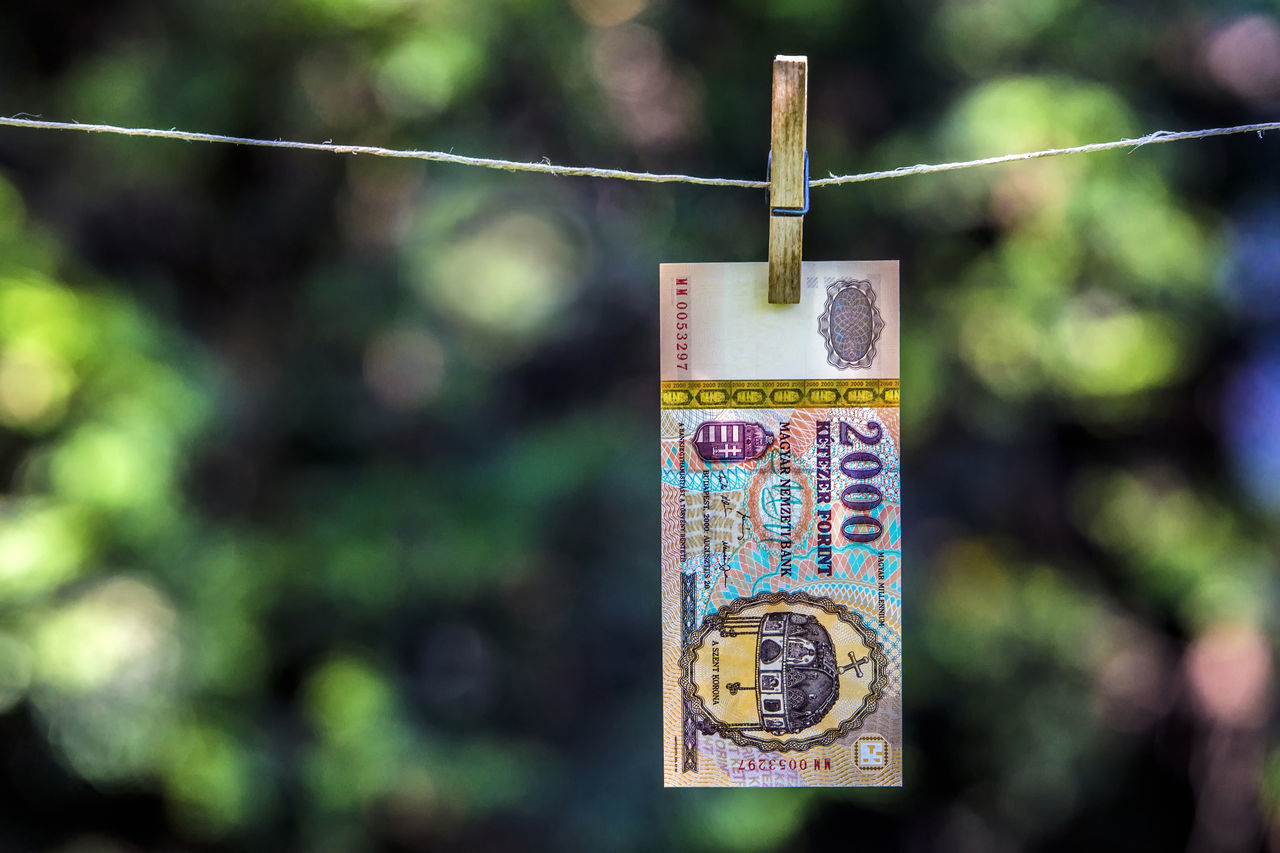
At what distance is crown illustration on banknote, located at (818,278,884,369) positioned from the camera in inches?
22.0

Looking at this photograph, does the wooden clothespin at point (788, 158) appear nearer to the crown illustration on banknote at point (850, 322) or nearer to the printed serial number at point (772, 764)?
the crown illustration on banknote at point (850, 322)

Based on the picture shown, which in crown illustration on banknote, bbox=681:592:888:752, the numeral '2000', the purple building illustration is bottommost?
crown illustration on banknote, bbox=681:592:888:752

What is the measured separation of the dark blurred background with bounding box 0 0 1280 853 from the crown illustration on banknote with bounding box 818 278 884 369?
0.08 meters

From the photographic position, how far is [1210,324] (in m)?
0.63

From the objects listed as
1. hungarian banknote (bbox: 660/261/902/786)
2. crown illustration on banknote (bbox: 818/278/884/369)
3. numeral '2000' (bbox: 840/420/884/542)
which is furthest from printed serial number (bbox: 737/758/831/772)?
crown illustration on banknote (bbox: 818/278/884/369)

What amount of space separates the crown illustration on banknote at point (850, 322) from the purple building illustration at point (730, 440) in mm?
67

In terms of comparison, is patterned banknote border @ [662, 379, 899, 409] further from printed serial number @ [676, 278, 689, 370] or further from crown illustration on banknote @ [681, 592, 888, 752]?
crown illustration on banknote @ [681, 592, 888, 752]

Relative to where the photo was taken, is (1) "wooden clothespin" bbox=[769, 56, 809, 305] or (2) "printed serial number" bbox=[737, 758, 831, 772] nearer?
(1) "wooden clothespin" bbox=[769, 56, 809, 305]

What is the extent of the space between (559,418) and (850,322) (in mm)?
245

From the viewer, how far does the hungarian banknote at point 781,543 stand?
1.85ft

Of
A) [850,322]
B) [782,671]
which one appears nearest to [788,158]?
[850,322]

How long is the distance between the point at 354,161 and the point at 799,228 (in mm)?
379

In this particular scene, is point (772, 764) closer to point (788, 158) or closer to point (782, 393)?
point (782, 393)

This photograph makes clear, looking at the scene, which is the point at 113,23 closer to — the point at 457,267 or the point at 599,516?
the point at 457,267
